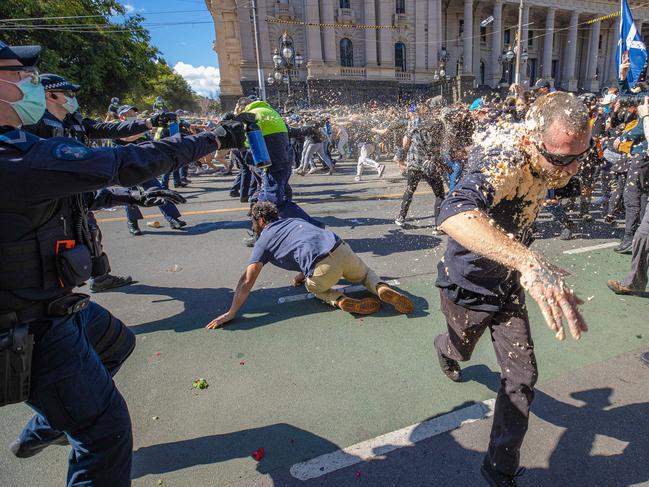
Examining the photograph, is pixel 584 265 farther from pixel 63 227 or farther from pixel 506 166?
pixel 63 227

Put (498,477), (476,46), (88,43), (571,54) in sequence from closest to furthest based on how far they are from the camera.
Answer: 1. (498,477)
2. (88,43)
3. (476,46)
4. (571,54)

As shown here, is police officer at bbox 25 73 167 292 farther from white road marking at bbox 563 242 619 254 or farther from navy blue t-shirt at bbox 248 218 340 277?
white road marking at bbox 563 242 619 254

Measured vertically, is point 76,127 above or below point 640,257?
above

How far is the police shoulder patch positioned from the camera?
137 cm

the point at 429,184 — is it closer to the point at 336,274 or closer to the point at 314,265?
the point at 336,274

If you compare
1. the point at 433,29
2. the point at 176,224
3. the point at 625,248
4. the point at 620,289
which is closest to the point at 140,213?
the point at 176,224

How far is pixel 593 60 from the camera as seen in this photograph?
48.0m

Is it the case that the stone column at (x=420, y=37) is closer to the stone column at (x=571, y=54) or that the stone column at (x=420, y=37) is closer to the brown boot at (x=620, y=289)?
the stone column at (x=571, y=54)

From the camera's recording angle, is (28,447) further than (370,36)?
No

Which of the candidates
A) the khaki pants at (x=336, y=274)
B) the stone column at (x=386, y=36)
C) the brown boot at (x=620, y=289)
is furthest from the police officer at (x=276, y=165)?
the stone column at (x=386, y=36)

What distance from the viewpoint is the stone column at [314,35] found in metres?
36.6

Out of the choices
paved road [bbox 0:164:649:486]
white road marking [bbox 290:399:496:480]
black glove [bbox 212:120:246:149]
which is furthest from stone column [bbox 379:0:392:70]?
white road marking [bbox 290:399:496:480]

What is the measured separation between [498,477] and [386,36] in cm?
4410

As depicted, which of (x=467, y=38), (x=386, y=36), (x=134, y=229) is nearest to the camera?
(x=134, y=229)
